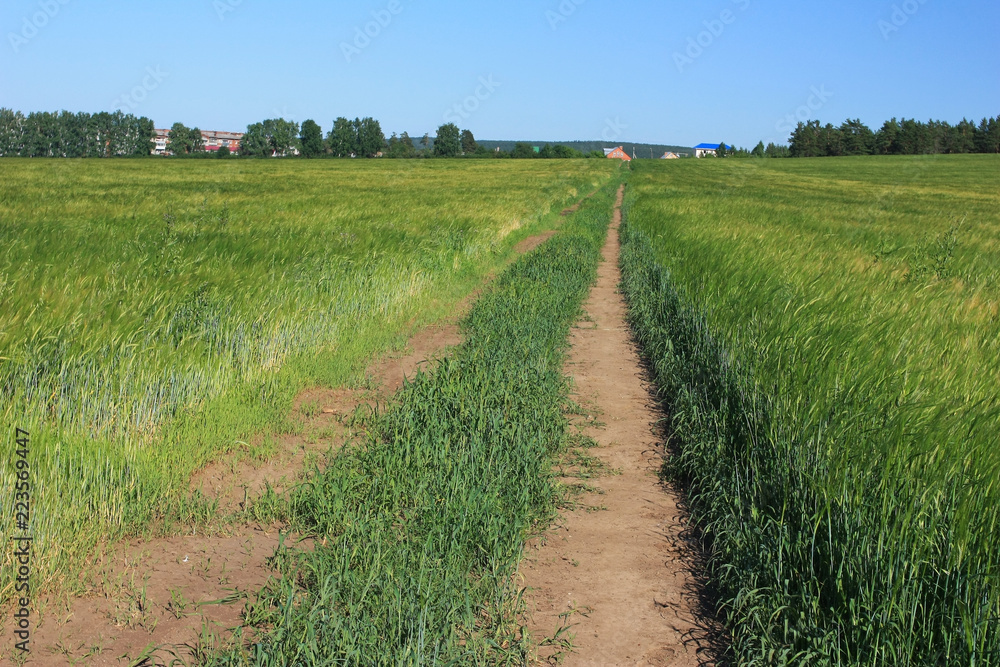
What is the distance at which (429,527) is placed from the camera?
3.73 m

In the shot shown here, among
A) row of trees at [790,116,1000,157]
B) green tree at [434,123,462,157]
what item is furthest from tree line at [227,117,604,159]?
row of trees at [790,116,1000,157]

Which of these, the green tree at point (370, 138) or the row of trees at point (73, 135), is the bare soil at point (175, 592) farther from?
the green tree at point (370, 138)

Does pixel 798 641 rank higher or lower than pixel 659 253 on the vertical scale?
lower

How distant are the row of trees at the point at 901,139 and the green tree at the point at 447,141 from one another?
5687 centimetres

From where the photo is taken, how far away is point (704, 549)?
397 centimetres

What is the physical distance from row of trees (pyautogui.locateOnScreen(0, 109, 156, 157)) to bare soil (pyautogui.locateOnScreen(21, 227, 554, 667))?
98.5 meters

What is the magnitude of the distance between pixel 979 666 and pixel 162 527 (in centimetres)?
372

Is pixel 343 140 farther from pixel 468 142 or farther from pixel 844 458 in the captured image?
pixel 844 458

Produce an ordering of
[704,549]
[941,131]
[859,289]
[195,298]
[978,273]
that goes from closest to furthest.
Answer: [704,549], [195,298], [859,289], [978,273], [941,131]

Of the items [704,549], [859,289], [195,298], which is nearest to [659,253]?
[859,289]

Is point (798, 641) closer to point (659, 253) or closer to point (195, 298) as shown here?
point (195, 298)

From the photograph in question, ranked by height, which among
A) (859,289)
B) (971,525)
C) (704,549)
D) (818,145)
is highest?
(818,145)

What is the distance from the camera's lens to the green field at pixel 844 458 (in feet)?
8.75

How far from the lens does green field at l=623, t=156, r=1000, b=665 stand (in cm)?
267
